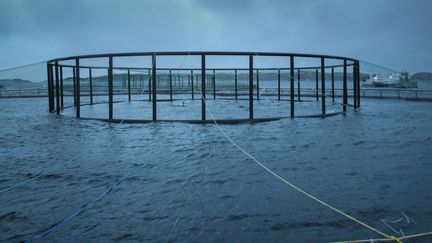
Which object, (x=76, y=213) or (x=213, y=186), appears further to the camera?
(x=213, y=186)

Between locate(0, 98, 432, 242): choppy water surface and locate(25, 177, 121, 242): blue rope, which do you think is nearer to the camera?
locate(25, 177, 121, 242): blue rope

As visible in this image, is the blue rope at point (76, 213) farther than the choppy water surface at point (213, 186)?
No

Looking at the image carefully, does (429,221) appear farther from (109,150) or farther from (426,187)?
(109,150)

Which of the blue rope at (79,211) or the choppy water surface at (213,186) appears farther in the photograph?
the choppy water surface at (213,186)

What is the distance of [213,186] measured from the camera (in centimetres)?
546

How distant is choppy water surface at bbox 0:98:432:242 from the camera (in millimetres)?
3871

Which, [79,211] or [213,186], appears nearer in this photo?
[79,211]

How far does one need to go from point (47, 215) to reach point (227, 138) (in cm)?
605

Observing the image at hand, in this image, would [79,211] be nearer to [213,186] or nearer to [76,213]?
[76,213]

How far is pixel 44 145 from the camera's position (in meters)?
9.10

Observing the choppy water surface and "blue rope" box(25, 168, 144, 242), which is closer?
"blue rope" box(25, 168, 144, 242)

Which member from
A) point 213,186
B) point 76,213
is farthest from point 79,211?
point 213,186

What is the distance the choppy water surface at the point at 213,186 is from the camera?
3.87 m

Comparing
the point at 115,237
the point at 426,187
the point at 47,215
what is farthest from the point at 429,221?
the point at 47,215
